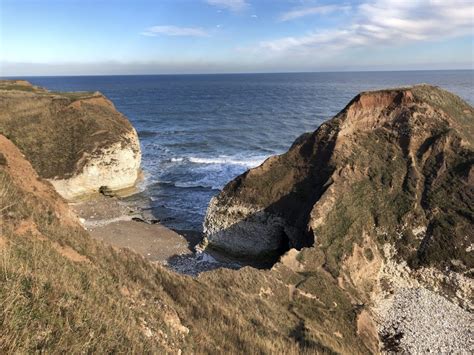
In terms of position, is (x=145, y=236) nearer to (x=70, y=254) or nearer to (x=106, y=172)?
(x=106, y=172)

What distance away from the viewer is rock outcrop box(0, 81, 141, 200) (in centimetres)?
4366

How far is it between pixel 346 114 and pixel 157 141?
46.9m

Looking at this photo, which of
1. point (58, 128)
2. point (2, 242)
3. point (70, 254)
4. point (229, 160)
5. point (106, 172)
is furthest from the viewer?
point (229, 160)

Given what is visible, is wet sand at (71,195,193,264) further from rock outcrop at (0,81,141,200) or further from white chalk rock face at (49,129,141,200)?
rock outcrop at (0,81,141,200)

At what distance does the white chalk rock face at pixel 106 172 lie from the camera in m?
43.0

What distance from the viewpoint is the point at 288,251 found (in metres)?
23.1

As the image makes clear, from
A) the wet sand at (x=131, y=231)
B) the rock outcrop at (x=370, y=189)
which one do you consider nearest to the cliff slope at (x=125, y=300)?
the rock outcrop at (x=370, y=189)

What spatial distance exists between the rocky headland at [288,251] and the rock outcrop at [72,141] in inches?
13.7

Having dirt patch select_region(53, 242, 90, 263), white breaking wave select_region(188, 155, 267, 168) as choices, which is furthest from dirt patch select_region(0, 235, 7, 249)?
white breaking wave select_region(188, 155, 267, 168)

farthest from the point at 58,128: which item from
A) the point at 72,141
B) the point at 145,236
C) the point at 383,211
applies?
the point at 383,211

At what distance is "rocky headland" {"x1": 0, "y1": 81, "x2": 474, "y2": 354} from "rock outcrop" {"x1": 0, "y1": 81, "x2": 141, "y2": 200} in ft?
1.14

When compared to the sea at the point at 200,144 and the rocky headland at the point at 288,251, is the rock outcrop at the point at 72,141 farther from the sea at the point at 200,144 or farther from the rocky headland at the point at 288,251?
the sea at the point at 200,144

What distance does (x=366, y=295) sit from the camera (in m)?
23.0

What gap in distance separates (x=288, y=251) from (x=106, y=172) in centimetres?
2968
